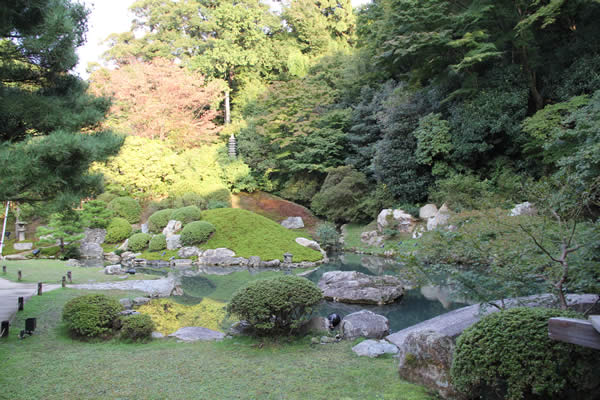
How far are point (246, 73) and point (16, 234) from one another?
52.6 ft

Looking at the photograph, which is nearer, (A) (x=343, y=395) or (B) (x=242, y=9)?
(A) (x=343, y=395)

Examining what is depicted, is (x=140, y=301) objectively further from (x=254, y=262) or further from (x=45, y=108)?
(x=254, y=262)

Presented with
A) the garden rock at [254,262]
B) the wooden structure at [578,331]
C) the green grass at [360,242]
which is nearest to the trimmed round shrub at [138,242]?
the garden rock at [254,262]

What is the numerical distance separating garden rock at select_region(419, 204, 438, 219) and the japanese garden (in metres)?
0.04

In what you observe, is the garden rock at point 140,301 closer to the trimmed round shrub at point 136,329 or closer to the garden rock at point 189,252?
the trimmed round shrub at point 136,329

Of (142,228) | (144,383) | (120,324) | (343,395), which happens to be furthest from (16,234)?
(343,395)

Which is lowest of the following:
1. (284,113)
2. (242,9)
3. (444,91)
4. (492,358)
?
(492,358)

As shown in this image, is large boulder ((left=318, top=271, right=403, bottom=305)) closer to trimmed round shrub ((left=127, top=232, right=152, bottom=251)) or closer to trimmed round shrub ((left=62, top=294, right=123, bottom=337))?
trimmed round shrub ((left=62, top=294, right=123, bottom=337))

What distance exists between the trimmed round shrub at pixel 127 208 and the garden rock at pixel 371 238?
10.4 m

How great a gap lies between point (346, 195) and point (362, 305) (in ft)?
29.7

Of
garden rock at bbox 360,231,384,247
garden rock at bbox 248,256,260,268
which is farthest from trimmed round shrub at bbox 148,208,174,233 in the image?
garden rock at bbox 360,231,384,247

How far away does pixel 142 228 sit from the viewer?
16.0 metres

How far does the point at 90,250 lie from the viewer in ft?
47.5

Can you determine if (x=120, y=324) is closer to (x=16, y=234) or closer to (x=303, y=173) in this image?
(x=16, y=234)
